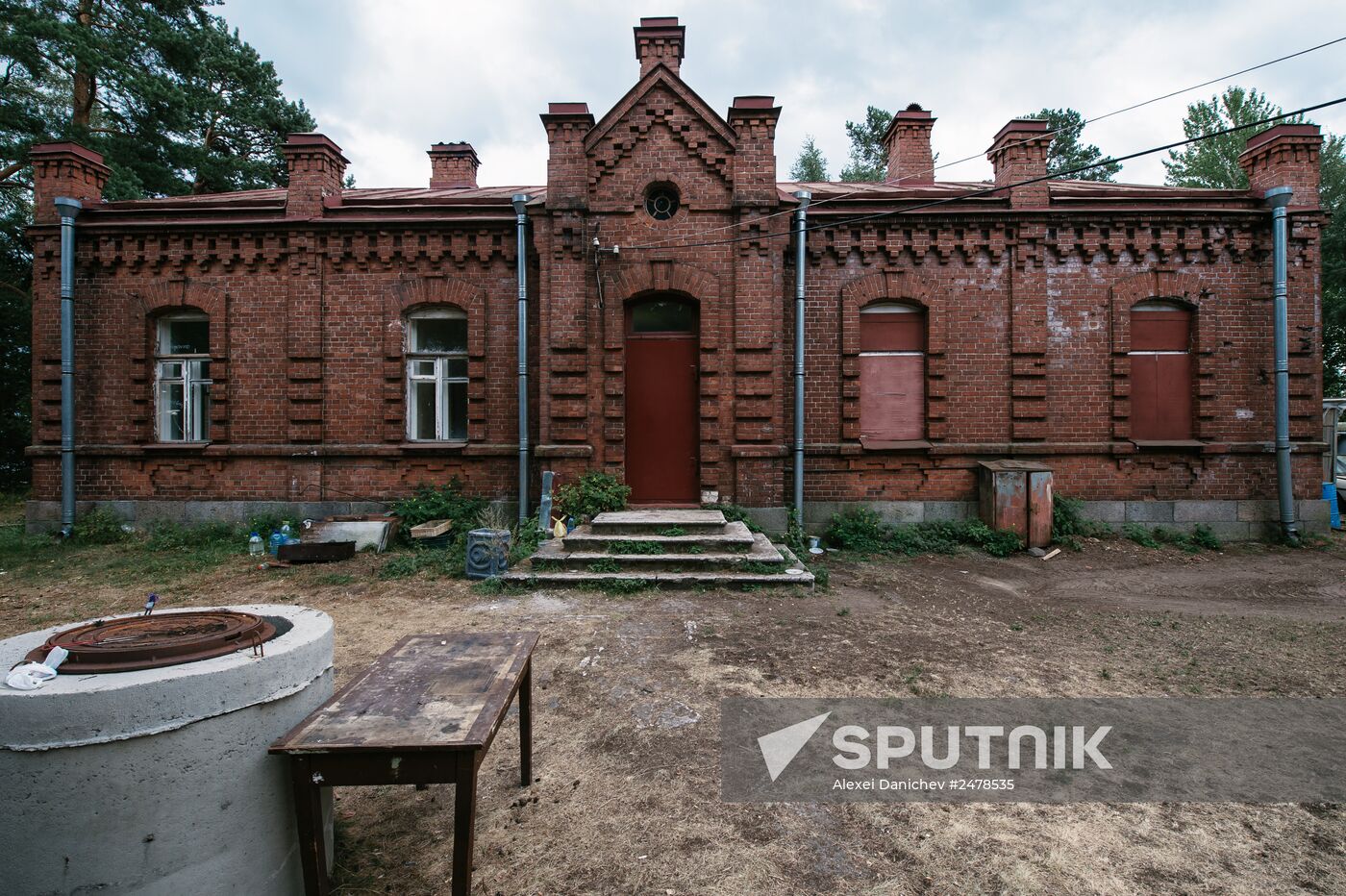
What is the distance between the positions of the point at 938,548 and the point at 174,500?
12.3 meters

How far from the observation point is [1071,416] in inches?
398

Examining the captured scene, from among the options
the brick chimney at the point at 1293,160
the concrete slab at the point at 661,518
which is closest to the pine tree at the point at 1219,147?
the brick chimney at the point at 1293,160

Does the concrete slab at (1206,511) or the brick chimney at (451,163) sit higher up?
the brick chimney at (451,163)

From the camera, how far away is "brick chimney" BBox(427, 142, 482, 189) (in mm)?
13609

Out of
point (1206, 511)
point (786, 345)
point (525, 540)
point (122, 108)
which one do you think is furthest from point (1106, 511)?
point (122, 108)

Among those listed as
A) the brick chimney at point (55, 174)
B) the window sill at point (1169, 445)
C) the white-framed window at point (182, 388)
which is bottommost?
the window sill at point (1169, 445)

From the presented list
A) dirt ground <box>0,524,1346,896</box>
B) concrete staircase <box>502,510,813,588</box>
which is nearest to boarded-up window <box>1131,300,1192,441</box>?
dirt ground <box>0,524,1346,896</box>

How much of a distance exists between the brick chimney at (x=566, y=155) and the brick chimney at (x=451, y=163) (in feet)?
16.2

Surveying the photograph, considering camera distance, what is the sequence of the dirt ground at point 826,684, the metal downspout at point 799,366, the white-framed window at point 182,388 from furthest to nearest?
the white-framed window at point 182,388
the metal downspout at point 799,366
the dirt ground at point 826,684

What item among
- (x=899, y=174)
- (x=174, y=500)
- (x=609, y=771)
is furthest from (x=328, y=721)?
(x=899, y=174)

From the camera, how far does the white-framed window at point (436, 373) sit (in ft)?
34.2

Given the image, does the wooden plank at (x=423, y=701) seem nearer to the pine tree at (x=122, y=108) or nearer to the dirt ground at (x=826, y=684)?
the dirt ground at (x=826, y=684)

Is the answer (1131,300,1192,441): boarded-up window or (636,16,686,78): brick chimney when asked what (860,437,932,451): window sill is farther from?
(636,16,686,78): brick chimney

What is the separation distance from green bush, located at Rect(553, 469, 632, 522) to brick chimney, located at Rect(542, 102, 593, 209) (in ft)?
13.7
